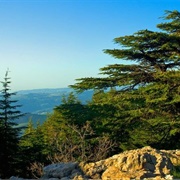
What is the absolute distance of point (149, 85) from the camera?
22.1m

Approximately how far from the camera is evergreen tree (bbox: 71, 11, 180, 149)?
2097 centimetres

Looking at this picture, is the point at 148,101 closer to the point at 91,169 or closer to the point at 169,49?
the point at 169,49

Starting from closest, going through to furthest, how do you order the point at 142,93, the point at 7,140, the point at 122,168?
the point at 122,168 < the point at 142,93 < the point at 7,140

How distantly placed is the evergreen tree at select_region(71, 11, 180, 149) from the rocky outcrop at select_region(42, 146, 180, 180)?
11809mm

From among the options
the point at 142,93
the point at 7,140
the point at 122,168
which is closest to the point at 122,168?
the point at 122,168

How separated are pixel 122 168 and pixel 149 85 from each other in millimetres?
13558

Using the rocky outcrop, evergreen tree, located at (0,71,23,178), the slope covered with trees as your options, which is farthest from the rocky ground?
evergreen tree, located at (0,71,23,178)

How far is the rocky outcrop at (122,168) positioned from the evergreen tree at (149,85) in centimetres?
1181

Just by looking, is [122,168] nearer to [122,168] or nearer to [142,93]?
[122,168]

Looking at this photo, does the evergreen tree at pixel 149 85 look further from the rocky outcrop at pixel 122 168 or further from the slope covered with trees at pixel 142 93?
the rocky outcrop at pixel 122 168

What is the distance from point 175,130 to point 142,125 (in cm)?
337

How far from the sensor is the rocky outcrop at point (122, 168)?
28.4 feet

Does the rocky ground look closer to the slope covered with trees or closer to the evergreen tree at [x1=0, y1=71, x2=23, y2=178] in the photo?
the slope covered with trees

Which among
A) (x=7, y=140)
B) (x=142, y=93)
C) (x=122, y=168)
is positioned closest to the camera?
(x=122, y=168)
